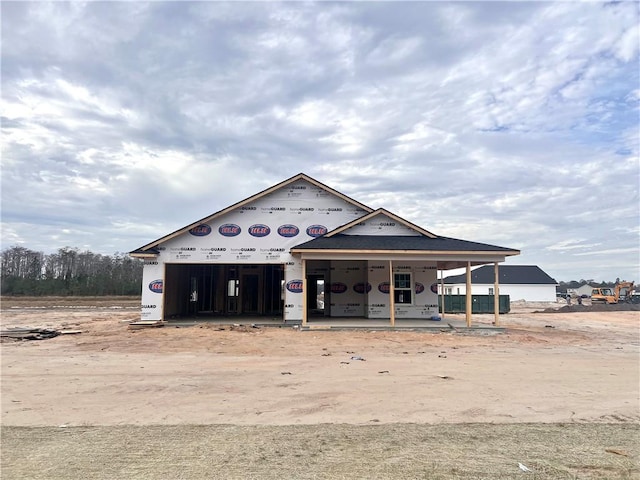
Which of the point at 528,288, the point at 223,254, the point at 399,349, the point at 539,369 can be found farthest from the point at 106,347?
the point at 528,288

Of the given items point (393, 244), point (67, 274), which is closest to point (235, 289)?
point (393, 244)

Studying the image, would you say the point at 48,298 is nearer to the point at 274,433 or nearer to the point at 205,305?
the point at 205,305

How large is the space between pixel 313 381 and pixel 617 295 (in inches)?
1934

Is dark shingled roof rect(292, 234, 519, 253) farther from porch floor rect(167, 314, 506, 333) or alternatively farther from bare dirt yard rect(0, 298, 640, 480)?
bare dirt yard rect(0, 298, 640, 480)

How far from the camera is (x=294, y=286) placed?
2009 centimetres

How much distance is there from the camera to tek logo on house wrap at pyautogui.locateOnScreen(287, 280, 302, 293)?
20.0 metres

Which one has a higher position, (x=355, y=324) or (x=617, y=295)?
(x=617, y=295)

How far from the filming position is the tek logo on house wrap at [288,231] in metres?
20.6

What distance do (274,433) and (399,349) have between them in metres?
8.59

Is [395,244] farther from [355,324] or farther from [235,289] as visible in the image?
[235,289]

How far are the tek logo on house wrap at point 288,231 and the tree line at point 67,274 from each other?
1445 inches

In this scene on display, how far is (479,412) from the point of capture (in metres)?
6.49

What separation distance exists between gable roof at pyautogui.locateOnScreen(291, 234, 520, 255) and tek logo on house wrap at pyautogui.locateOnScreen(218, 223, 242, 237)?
3.07 metres

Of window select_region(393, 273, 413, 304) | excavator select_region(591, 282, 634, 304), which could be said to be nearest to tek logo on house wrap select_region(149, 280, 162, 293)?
window select_region(393, 273, 413, 304)
